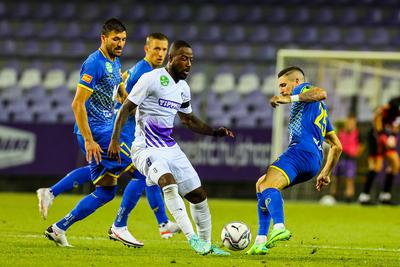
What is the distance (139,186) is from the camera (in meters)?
8.77

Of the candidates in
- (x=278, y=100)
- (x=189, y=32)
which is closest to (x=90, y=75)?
(x=278, y=100)

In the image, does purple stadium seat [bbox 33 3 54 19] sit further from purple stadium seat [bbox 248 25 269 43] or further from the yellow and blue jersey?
the yellow and blue jersey

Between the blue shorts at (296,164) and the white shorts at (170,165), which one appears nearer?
the white shorts at (170,165)

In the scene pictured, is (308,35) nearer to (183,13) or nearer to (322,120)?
(183,13)

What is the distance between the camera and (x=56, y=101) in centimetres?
2022

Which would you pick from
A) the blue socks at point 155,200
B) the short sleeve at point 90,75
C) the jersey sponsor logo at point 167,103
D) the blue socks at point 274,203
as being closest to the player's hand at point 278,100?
the blue socks at point 274,203

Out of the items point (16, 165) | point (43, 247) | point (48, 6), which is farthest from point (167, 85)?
point (48, 6)

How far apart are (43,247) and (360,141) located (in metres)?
11.5

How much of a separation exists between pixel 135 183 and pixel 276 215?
6.10ft

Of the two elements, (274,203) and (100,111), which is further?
(100,111)

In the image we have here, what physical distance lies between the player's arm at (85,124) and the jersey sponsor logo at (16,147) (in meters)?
10.2

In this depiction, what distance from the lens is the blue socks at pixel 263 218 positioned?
7.80 meters

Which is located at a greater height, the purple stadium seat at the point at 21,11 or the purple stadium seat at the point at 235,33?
the purple stadium seat at the point at 21,11

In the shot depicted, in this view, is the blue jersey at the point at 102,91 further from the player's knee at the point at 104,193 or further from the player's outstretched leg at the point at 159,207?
the player's outstretched leg at the point at 159,207
